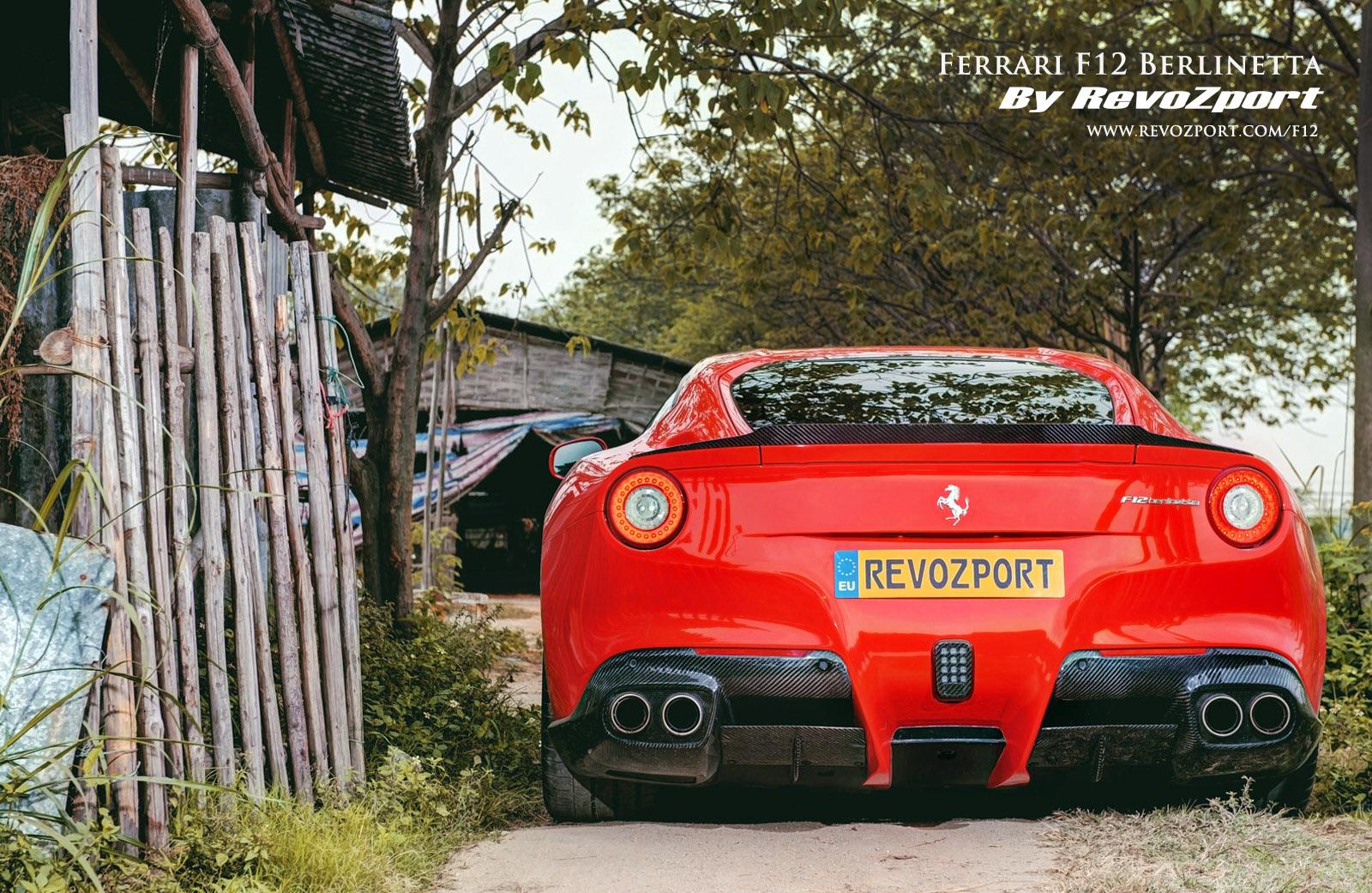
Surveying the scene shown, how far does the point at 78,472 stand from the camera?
3707mm

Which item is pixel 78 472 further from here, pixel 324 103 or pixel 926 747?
pixel 324 103

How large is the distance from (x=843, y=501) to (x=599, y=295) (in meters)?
43.7

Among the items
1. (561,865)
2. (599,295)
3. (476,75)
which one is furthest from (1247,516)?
(599,295)

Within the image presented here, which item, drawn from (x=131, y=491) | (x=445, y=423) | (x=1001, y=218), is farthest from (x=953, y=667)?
(x=1001, y=218)

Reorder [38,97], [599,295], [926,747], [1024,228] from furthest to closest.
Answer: [599,295] → [1024,228] → [38,97] → [926,747]

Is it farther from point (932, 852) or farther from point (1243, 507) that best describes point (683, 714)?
point (1243, 507)

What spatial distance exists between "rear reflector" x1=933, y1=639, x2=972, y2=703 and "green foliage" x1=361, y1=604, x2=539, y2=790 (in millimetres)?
1960

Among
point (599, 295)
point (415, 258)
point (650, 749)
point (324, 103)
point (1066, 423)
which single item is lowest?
point (650, 749)

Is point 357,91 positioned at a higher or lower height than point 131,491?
higher

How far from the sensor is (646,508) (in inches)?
160

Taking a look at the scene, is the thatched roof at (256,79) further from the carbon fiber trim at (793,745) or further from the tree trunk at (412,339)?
the carbon fiber trim at (793,745)

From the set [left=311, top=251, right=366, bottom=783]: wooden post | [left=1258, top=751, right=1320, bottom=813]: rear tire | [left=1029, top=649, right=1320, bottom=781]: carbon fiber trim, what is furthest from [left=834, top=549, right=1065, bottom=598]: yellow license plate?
[left=311, top=251, right=366, bottom=783]: wooden post

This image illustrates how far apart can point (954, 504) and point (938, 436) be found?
0.74ft

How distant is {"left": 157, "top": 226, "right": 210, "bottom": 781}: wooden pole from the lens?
3.99 meters
